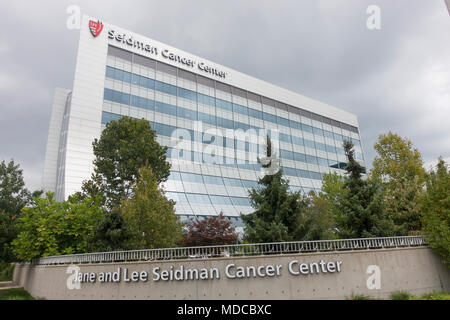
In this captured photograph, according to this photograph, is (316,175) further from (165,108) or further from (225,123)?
(165,108)

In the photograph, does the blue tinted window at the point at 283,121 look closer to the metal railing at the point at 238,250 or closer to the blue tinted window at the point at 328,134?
the blue tinted window at the point at 328,134

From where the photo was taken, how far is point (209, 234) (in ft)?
70.9

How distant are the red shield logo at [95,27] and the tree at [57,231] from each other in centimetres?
2349

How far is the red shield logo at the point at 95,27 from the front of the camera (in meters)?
33.7

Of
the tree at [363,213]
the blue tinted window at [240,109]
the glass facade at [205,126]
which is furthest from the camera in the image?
the blue tinted window at [240,109]

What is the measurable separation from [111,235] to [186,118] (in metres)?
25.5

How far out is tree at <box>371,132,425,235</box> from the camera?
796 inches

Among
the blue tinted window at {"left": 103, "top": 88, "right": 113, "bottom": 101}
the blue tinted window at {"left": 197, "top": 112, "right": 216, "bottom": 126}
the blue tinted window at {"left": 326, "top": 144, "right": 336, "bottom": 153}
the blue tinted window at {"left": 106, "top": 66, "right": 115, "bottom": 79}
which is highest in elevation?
the blue tinted window at {"left": 106, "top": 66, "right": 115, "bottom": 79}

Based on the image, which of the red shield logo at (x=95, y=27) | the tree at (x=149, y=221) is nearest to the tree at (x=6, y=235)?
the tree at (x=149, y=221)

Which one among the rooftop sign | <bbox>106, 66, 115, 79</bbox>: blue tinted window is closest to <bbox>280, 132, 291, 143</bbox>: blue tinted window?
the rooftop sign

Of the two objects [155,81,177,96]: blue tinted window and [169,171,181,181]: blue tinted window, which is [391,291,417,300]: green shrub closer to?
[169,171,181,181]: blue tinted window

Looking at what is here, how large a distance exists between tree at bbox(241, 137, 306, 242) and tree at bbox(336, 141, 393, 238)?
8.74 ft
